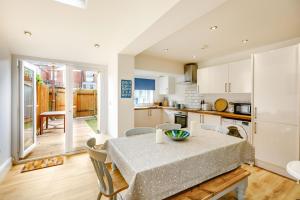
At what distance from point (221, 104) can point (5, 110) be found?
4510 millimetres

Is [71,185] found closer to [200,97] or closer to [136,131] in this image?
[136,131]

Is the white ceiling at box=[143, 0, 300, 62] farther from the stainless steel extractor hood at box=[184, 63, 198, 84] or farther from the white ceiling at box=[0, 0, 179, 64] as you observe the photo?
the stainless steel extractor hood at box=[184, 63, 198, 84]

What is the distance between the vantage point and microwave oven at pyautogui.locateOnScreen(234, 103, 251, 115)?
2.93m

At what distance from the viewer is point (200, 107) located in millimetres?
4238

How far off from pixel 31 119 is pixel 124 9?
316cm

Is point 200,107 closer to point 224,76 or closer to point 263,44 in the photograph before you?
point 224,76

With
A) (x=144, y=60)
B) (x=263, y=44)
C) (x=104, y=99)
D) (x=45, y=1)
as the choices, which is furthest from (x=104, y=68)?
(x=263, y=44)

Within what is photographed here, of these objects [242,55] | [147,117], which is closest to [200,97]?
[242,55]

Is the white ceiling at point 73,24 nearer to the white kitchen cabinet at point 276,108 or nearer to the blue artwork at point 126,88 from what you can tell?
the blue artwork at point 126,88

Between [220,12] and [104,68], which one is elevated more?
[220,12]

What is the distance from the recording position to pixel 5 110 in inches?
88.4

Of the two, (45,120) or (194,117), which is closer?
(194,117)

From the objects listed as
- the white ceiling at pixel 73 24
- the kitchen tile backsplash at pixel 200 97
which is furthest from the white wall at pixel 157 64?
the white ceiling at pixel 73 24

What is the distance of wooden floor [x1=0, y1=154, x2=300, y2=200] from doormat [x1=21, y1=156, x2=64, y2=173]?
10cm
